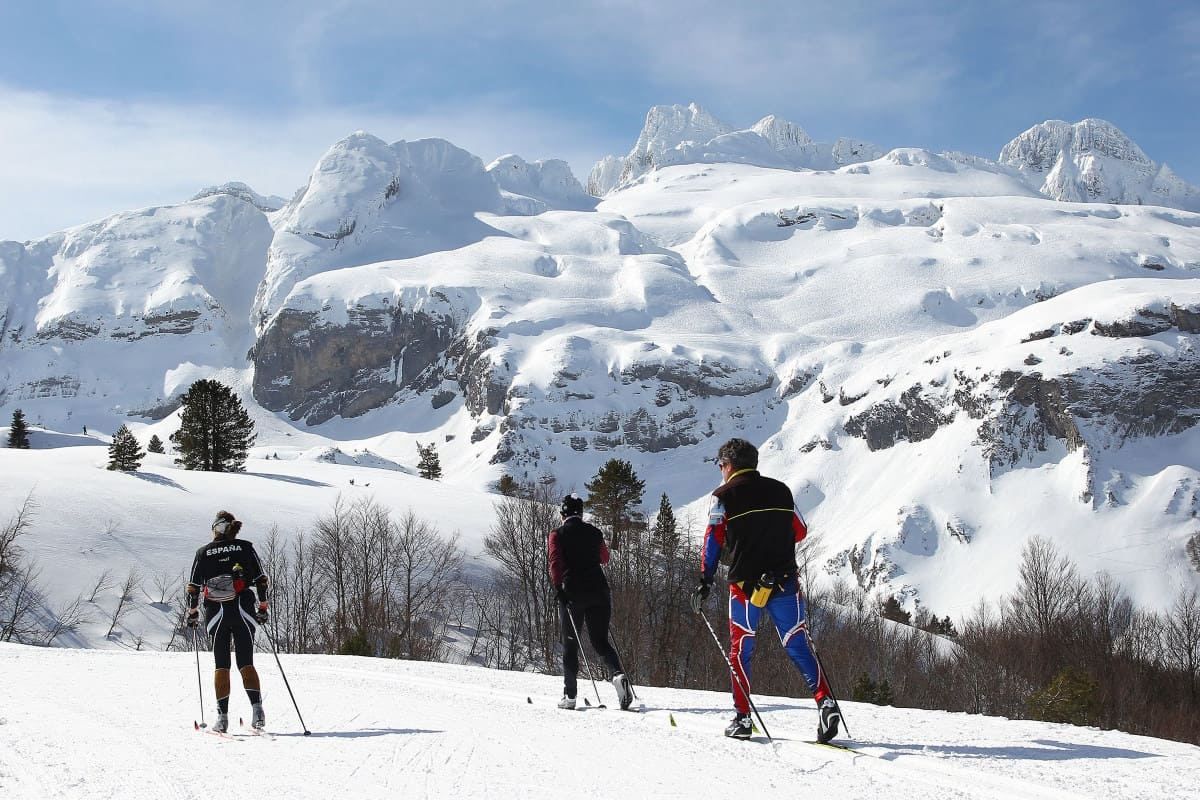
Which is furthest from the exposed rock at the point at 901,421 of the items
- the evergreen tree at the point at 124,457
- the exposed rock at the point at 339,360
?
the evergreen tree at the point at 124,457

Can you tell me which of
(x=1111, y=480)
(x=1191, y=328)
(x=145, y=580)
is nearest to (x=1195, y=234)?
(x=1191, y=328)

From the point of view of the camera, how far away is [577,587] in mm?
8961

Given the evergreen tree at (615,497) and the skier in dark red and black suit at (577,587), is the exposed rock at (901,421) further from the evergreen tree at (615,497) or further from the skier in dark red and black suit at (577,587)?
the skier in dark red and black suit at (577,587)

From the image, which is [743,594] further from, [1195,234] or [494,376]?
[1195,234]

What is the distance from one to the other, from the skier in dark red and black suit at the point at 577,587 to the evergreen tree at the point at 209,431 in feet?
200

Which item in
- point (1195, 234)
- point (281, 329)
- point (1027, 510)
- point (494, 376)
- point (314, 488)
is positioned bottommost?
point (314, 488)

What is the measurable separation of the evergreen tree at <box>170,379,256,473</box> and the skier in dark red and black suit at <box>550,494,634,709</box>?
60977mm

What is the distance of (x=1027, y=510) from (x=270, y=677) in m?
100

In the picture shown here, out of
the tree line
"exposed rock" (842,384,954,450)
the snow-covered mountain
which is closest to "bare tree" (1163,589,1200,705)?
the tree line

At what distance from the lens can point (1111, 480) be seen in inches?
3880

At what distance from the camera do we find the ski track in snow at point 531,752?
5.59 metres

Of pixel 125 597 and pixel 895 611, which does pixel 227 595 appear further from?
pixel 895 611

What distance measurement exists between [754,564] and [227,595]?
15.9ft

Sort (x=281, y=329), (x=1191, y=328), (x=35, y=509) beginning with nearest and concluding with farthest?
(x=35, y=509), (x=1191, y=328), (x=281, y=329)
